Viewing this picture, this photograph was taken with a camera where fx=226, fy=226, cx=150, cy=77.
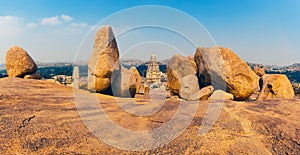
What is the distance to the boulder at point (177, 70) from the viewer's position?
11.5 m

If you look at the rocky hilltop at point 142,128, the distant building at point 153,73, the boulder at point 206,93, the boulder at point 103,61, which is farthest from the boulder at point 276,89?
the distant building at point 153,73

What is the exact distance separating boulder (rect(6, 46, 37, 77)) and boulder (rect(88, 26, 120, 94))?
3570 millimetres

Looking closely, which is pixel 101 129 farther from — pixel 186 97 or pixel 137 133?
pixel 186 97

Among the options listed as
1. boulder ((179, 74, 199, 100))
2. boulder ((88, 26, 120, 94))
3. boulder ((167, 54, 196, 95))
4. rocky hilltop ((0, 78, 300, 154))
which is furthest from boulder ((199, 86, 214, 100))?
rocky hilltop ((0, 78, 300, 154))

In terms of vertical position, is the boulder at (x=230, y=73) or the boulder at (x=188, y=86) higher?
the boulder at (x=230, y=73)

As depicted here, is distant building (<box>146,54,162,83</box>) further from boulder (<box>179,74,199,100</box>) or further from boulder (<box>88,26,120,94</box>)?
boulder (<box>88,26,120,94</box>)

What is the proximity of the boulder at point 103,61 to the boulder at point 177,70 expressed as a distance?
139 inches

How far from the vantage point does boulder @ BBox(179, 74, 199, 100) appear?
10.8 metres

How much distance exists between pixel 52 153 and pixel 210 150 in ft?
7.51

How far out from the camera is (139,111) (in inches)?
205

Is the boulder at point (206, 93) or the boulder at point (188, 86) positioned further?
the boulder at point (188, 86)

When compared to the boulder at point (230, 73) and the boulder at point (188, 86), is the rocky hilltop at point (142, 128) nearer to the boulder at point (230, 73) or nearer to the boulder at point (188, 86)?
the boulder at point (230, 73)

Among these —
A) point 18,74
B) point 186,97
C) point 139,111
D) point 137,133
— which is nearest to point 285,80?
point 186,97

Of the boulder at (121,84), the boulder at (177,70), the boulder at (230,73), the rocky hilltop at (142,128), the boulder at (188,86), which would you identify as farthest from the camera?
the boulder at (177,70)
